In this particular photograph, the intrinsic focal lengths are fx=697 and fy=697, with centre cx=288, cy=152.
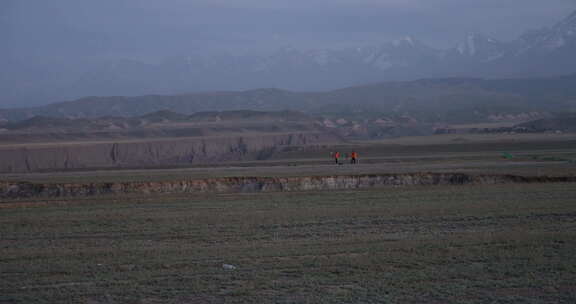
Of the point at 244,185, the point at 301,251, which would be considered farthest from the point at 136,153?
the point at 301,251

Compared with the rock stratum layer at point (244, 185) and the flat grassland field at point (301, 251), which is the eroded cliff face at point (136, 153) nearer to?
the rock stratum layer at point (244, 185)

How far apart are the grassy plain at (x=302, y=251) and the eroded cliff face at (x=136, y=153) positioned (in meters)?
→ 45.4

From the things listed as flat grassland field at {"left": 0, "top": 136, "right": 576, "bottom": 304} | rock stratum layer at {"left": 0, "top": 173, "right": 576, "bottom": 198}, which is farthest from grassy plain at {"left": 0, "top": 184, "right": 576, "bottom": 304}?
rock stratum layer at {"left": 0, "top": 173, "right": 576, "bottom": 198}

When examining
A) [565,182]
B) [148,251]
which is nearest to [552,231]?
[148,251]

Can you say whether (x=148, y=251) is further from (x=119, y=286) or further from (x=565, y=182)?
(x=565, y=182)

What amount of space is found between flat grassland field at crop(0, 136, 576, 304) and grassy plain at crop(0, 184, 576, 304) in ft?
0.11

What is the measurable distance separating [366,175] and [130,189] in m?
11.8

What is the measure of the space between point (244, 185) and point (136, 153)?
47360 mm

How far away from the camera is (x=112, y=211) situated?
2495 centimetres

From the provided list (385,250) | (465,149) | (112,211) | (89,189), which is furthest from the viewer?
(465,149)

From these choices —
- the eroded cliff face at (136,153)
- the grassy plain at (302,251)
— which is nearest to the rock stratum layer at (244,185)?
the grassy plain at (302,251)

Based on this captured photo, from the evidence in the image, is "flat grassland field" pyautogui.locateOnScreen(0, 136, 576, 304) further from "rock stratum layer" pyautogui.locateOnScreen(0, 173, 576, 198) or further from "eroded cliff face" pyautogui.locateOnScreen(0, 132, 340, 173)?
"eroded cliff face" pyautogui.locateOnScreen(0, 132, 340, 173)

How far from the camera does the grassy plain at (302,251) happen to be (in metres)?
12.4

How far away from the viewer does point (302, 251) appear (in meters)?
16.0
